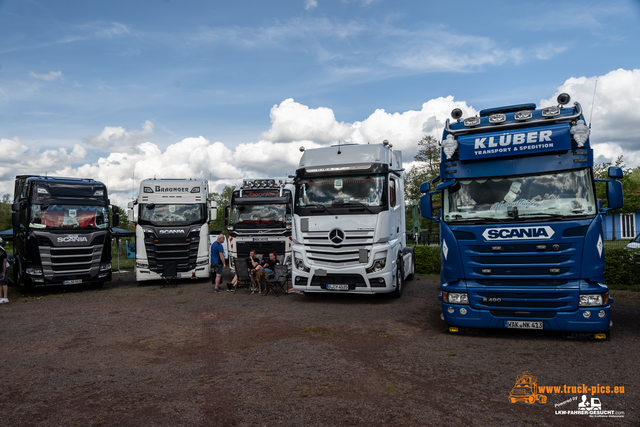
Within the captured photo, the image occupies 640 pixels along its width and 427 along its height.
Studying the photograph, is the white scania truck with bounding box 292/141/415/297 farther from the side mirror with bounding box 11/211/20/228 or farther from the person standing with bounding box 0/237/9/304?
the side mirror with bounding box 11/211/20/228

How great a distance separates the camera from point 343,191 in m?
9.90

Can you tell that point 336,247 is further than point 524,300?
Yes

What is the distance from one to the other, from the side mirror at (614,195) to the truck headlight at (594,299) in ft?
4.09

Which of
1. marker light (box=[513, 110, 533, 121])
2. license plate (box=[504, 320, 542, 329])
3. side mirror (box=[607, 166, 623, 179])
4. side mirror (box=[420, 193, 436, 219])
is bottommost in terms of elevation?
license plate (box=[504, 320, 542, 329])

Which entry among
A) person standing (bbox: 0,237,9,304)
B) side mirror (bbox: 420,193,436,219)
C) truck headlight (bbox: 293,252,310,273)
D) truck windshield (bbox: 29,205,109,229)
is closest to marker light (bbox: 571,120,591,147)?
side mirror (bbox: 420,193,436,219)

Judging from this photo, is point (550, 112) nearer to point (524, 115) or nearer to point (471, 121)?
point (524, 115)

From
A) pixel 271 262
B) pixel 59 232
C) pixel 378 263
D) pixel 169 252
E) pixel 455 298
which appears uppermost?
pixel 59 232

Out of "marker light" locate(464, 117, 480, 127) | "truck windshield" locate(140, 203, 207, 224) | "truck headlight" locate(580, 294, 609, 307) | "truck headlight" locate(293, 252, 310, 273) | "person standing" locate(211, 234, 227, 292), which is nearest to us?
"truck headlight" locate(580, 294, 609, 307)

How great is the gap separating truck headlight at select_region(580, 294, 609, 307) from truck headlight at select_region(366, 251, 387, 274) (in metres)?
4.27

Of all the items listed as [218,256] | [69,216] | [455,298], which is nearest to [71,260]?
[69,216]

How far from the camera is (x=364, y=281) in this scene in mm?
9680

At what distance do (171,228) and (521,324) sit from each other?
11.0m

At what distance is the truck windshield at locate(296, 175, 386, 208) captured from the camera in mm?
9750

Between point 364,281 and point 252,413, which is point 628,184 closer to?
point 364,281
